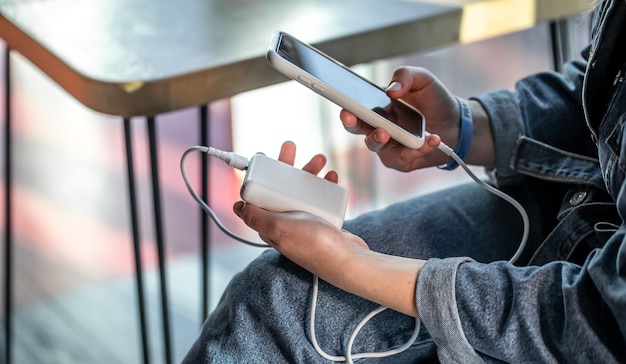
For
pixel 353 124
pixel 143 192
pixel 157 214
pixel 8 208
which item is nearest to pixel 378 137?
pixel 353 124

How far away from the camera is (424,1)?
922 mm

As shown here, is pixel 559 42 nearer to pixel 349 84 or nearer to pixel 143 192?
pixel 349 84

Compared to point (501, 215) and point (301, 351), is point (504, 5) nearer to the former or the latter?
point (501, 215)

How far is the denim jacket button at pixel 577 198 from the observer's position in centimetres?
68

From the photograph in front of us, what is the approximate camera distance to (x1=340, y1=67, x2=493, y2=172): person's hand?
74 cm

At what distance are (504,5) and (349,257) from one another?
44cm

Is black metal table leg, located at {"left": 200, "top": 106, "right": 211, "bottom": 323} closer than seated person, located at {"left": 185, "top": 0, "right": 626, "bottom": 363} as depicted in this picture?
No

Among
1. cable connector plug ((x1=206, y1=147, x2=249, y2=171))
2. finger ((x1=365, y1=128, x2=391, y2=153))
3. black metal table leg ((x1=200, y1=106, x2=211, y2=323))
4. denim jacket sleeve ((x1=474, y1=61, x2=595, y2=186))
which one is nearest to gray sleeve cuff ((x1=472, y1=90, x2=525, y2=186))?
denim jacket sleeve ((x1=474, y1=61, x2=595, y2=186))

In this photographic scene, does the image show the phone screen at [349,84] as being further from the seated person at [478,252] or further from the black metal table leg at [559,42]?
the black metal table leg at [559,42]

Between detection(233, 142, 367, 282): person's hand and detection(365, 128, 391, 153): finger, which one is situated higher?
detection(365, 128, 391, 153): finger

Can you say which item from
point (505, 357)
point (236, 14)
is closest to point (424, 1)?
point (236, 14)

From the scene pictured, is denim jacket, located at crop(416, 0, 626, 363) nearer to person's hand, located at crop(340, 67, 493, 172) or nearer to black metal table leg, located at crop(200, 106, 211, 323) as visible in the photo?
person's hand, located at crop(340, 67, 493, 172)

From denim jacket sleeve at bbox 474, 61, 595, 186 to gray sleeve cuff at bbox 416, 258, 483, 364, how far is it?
230 millimetres

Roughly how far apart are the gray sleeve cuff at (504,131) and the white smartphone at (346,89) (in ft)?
0.29
